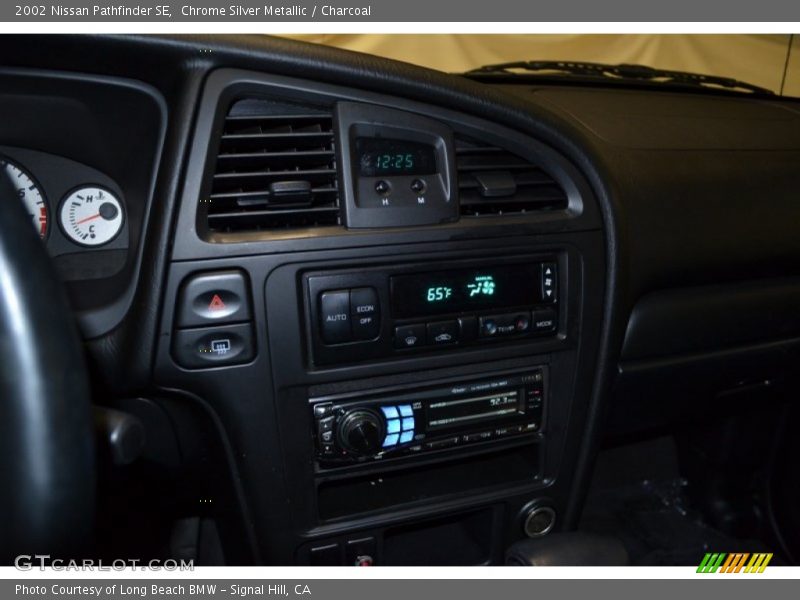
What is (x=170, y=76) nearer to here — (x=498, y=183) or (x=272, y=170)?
(x=272, y=170)

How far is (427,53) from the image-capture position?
2.27 metres

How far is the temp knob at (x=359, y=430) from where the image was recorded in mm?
1028

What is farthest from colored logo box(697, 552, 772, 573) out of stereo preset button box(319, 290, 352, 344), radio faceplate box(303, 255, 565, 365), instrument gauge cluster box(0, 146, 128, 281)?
instrument gauge cluster box(0, 146, 128, 281)

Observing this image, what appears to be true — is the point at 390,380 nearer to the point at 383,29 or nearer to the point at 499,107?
the point at 499,107

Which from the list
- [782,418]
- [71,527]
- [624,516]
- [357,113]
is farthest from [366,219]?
[782,418]

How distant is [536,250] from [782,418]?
112cm

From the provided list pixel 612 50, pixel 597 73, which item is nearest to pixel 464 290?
pixel 597 73

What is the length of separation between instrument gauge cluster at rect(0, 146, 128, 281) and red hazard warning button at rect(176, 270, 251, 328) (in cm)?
19

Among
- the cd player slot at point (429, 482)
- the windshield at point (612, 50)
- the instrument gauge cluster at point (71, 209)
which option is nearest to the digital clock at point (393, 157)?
the instrument gauge cluster at point (71, 209)

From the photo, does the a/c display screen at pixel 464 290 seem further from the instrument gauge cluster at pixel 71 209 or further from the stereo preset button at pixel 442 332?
the instrument gauge cluster at pixel 71 209

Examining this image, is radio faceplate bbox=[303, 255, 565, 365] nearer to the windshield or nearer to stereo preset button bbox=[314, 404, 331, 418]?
stereo preset button bbox=[314, 404, 331, 418]

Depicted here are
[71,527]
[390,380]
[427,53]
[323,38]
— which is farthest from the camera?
[427,53]

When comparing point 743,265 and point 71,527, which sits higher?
point 743,265

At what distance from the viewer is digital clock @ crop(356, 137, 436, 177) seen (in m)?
0.99
